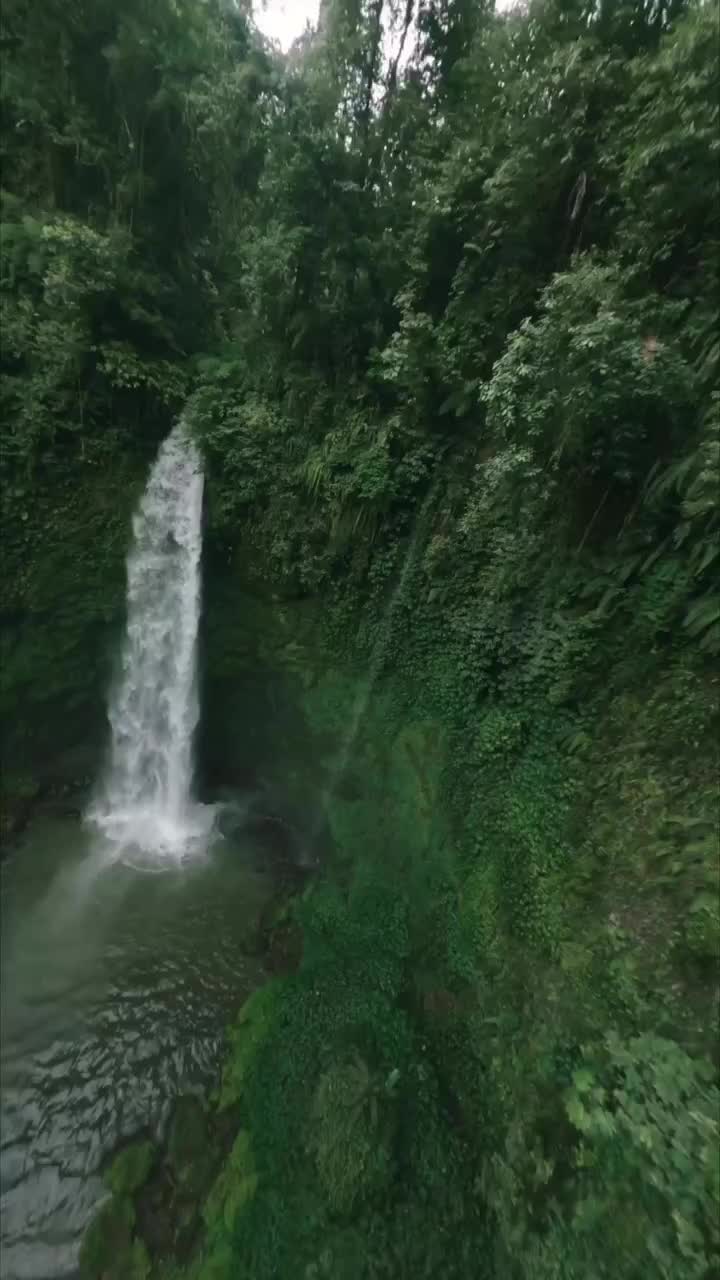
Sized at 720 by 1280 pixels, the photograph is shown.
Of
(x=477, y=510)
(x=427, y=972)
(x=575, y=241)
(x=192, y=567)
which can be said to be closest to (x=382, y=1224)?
(x=427, y=972)

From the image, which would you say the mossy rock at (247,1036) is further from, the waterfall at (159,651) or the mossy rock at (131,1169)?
the waterfall at (159,651)

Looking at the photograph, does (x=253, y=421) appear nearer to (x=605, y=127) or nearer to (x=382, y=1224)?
(x=605, y=127)

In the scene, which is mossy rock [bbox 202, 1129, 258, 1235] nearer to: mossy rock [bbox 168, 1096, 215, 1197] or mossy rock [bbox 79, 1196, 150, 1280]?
mossy rock [bbox 168, 1096, 215, 1197]

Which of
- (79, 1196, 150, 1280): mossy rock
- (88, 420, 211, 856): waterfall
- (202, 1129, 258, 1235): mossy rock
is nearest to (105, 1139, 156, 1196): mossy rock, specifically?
(79, 1196, 150, 1280): mossy rock

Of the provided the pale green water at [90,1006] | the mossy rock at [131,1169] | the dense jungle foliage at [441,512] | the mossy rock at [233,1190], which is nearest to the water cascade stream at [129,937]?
the pale green water at [90,1006]

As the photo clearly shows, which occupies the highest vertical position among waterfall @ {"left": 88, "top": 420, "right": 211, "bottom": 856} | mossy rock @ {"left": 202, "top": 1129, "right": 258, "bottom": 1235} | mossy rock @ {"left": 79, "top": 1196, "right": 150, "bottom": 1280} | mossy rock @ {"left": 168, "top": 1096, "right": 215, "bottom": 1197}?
waterfall @ {"left": 88, "top": 420, "right": 211, "bottom": 856}

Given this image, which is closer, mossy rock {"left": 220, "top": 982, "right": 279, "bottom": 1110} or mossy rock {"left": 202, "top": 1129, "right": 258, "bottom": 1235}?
mossy rock {"left": 202, "top": 1129, "right": 258, "bottom": 1235}
